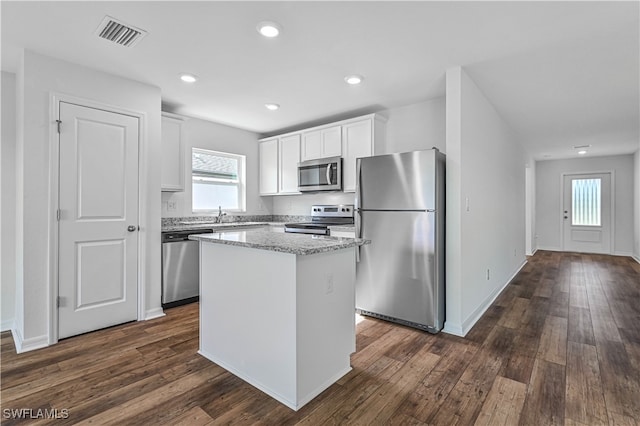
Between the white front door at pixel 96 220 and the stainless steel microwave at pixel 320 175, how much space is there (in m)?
2.15

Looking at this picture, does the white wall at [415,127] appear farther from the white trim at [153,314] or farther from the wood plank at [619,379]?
the white trim at [153,314]

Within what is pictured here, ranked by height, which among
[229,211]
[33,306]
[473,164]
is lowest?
[33,306]

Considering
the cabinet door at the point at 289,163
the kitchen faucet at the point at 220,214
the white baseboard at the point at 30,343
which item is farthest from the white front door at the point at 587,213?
the white baseboard at the point at 30,343

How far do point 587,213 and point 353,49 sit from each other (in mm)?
8395

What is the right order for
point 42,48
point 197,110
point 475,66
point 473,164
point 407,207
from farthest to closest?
point 197,110 → point 473,164 → point 407,207 → point 475,66 → point 42,48

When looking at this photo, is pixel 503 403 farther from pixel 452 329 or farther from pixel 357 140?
pixel 357 140

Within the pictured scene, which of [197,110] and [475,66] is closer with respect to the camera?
[475,66]

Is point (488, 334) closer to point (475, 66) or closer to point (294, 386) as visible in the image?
point (294, 386)

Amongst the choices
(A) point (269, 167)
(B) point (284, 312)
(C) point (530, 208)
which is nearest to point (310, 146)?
(A) point (269, 167)

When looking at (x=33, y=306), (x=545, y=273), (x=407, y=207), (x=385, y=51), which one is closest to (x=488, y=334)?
(x=407, y=207)

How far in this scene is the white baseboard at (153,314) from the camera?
324 centimetres

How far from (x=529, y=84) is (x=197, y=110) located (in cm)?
385

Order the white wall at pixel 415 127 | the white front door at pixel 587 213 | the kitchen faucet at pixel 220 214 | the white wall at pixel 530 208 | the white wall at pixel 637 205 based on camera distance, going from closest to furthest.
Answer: the white wall at pixel 415 127 → the kitchen faucet at pixel 220 214 → the white wall at pixel 637 205 → the white wall at pixel 530 208 → the white front door at pixel 587 213

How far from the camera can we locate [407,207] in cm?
301
